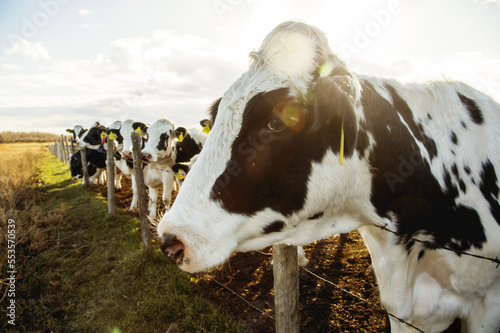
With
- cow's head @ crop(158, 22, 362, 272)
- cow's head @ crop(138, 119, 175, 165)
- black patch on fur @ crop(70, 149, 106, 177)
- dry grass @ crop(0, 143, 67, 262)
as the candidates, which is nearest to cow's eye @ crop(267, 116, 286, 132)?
cow's head @ crop(158, 22, 362, 272)

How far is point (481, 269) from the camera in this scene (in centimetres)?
149

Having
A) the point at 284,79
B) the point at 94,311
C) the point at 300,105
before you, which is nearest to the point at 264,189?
the point at 300,105

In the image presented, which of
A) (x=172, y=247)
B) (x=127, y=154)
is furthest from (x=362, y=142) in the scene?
(x=127, y=154)

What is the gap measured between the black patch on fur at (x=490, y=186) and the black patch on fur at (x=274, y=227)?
1.14 metres

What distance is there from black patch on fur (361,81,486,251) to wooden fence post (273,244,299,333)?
72 centimetres

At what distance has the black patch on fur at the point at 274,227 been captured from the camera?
136cm

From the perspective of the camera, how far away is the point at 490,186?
5.08ft

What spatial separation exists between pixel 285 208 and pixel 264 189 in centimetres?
15

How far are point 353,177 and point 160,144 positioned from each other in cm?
678

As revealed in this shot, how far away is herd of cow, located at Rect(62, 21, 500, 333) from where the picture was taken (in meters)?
1.27

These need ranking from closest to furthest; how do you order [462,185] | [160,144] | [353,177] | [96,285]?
1. [353,177]
2. [462,185]
3. [96,285]
4. [160,144]

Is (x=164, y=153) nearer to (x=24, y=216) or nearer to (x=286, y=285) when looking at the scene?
(x=24, y=216)

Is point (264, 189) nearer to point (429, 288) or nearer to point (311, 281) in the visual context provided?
point (429, 288)

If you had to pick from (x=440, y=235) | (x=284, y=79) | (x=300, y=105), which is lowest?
(x=440, y=235)
